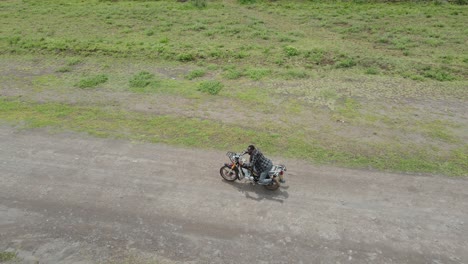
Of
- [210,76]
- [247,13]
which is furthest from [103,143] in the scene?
[247,13]

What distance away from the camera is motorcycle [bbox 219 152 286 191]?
35.5 feet

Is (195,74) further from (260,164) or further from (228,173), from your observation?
(260,164)

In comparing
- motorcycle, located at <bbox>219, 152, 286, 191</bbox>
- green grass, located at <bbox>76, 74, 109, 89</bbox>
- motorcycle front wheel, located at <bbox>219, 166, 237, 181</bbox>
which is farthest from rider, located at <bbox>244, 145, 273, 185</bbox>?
green grass, located at <bbox>76, 74, 109, 89</bbox>

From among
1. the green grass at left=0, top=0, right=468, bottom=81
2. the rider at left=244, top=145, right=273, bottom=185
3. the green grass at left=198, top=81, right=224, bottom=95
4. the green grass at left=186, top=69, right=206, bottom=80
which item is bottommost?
the rider at left=244, top=145, right=273, bottom=185

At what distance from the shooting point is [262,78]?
18.5 metres

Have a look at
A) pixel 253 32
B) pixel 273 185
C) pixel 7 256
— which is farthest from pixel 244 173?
pixel 253 32

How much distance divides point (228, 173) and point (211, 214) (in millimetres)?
1681

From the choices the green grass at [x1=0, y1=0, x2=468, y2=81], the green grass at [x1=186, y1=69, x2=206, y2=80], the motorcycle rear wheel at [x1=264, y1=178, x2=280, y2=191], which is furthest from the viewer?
the green grass at [x1=0, y1=0, x2=468, y2=81]

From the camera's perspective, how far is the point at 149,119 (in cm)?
1523

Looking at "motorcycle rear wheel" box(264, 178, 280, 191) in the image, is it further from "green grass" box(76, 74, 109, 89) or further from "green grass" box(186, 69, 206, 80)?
"green grass" box(76, 74, 109, 89)

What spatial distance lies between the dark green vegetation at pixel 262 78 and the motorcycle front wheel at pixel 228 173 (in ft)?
Answer: 6.16

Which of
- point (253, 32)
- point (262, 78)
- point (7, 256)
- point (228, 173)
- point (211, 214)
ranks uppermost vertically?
point (253, 32)

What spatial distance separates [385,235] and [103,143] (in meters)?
10.6

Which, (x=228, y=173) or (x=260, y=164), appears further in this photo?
(x=228, y=173)
